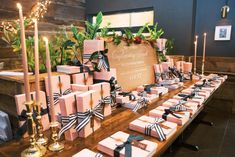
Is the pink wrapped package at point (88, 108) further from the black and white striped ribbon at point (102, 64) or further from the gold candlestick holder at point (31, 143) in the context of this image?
the black and white striped ribbon at point (102, 64)

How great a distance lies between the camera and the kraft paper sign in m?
1.74

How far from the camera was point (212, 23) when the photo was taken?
11.6ft

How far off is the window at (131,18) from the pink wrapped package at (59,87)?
3141 millimetres

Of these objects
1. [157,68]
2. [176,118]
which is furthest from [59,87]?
[157,68]

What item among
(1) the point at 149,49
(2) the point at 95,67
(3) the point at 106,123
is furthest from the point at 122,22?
(3) the point at 106,123

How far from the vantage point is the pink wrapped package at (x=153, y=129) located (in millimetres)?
981

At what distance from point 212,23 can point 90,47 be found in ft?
9.66

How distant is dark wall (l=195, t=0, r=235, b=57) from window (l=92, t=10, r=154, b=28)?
90cm

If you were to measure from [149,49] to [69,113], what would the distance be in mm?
1550

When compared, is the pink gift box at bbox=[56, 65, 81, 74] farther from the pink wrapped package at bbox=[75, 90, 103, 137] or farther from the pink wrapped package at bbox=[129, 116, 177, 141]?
the pink wrapped package at bbox=[129, 116, 177, 141]

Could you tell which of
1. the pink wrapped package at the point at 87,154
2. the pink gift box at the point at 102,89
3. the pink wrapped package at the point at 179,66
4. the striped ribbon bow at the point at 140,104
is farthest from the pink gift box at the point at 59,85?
the pink wrapped package at the point at 179,66

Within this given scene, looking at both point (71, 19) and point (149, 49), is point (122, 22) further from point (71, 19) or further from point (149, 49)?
point (149, 49)

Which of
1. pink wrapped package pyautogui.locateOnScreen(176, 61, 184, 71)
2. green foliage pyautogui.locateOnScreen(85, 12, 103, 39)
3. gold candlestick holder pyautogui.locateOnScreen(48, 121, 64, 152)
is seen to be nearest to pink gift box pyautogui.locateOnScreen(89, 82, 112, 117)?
gold candlestick holder pyautogui.locateOnScreen(48, 121, 64, 152)

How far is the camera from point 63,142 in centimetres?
95
